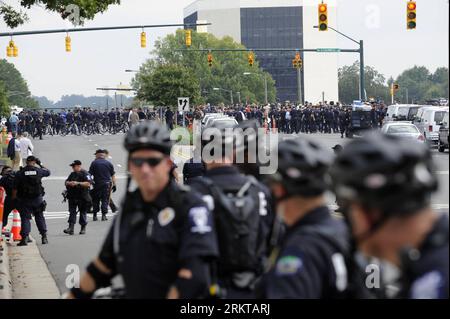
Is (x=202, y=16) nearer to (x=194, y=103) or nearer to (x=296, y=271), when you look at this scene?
(x=194, y=103)

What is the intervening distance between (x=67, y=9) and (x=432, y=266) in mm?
25124

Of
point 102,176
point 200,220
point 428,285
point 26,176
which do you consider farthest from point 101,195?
point 428,285

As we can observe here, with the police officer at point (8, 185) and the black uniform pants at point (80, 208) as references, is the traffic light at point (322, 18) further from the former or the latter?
the police officer at point (8, 185)

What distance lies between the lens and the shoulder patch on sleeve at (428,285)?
318cm

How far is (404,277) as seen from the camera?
3201mm

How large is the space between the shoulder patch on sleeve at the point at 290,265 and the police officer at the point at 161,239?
3.74 feet

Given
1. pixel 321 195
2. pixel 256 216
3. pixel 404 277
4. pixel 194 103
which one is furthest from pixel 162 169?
pixel 194 103

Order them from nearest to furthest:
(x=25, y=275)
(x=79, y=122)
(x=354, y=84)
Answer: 1. (x=25, y=275)
2. (x=79, y=122)
3. (x=354, y=84)

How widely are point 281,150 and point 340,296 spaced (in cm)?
62

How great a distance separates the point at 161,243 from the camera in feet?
16.3

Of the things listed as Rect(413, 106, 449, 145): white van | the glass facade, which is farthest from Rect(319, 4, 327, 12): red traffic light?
the glass facade

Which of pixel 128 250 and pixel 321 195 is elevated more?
pixel 321 195

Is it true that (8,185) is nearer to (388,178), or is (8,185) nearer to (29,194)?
(29,194)

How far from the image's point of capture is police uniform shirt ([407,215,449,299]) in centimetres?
314
